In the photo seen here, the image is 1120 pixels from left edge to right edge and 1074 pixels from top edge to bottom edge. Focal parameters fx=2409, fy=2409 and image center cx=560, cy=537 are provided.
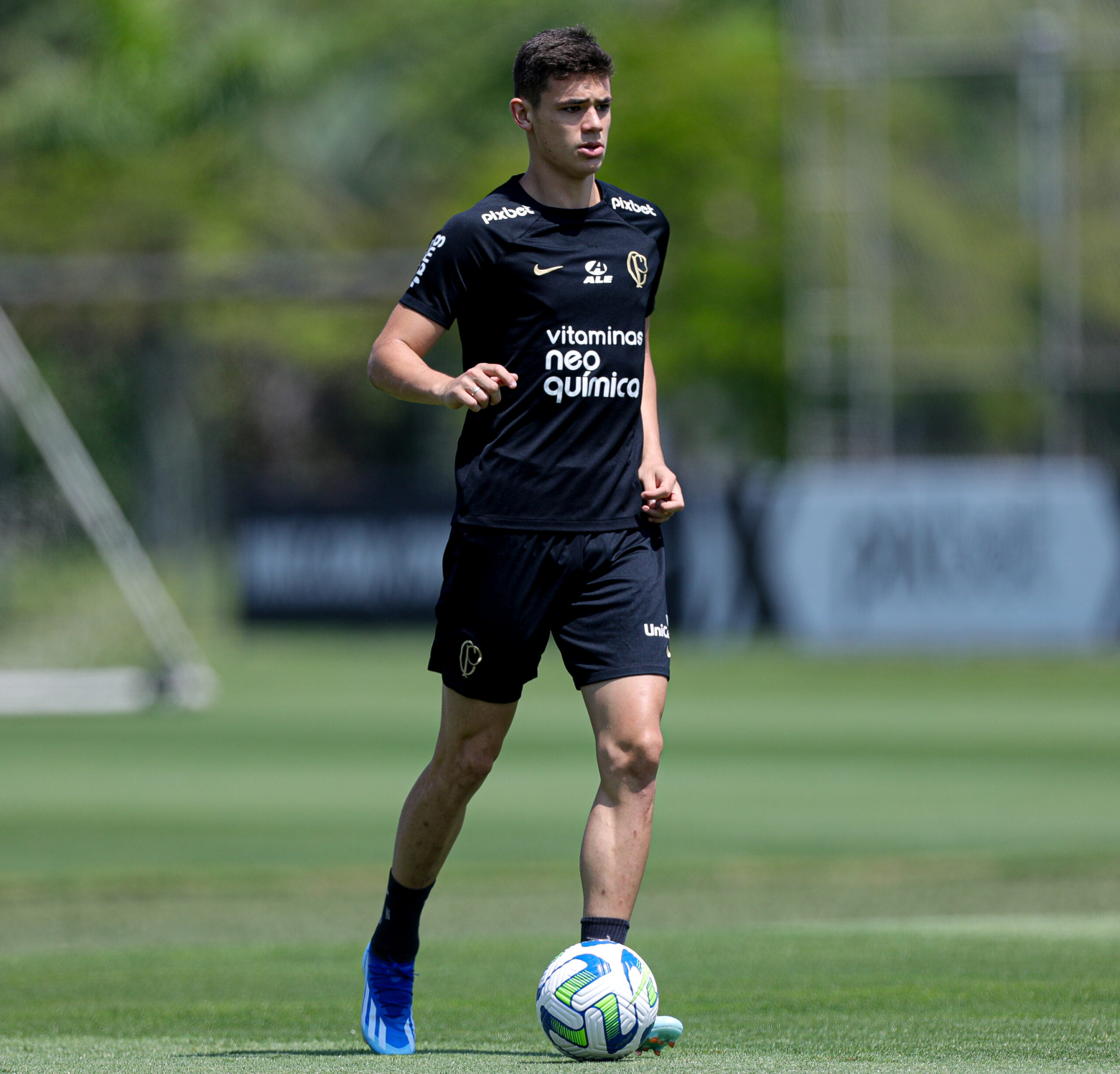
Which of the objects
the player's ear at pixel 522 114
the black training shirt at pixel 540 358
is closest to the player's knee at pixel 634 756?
the black training shirt at pixel 540 358

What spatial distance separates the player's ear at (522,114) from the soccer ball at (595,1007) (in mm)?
2069

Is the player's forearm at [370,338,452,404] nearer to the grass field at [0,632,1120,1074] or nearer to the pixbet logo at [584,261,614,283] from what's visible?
the pixbet logo at [584,261,614,283]

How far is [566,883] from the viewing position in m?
10.7

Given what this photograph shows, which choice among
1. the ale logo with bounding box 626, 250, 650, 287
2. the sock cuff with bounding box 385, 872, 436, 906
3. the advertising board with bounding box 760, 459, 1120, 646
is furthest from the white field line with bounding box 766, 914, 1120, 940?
the advertising board with bounding box 760, 459, 1120, 646

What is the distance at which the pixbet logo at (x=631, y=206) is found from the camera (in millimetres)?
6207

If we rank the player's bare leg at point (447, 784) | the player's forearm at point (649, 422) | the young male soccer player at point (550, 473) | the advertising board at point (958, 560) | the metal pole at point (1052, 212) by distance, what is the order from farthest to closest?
1. the metal pole at point (1052, 212)
2. the advertising board at point (958, 560)
3. the player's forearm at point (649, 422)
4. the player's bare leg at point (447, 784)
5. the young male soccer player at point (550, 473)

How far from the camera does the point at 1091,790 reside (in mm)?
14062

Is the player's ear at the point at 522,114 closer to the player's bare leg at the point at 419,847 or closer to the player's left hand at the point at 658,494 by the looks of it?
the player's left hand at the point at 658,494

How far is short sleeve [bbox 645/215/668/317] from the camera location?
20.3ft

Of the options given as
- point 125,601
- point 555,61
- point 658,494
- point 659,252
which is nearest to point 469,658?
point 658,494

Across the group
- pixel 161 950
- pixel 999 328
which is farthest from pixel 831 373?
pixel 161 950

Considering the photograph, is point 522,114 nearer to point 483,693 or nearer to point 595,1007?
point 483,693

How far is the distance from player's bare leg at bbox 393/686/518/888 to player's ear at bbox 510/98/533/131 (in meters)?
1.44

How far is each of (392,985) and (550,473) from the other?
137cm
